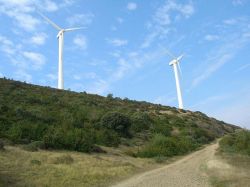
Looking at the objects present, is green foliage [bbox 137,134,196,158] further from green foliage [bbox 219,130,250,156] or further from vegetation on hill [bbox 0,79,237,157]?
green foliage [bbox 219,130,250,156]

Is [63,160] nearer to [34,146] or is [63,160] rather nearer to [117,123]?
[34,146]

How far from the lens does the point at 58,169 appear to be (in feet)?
77.6

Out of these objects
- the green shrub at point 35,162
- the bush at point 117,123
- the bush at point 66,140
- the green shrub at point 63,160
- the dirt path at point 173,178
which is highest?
the bush at point 117,123

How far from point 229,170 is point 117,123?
61.0 ft

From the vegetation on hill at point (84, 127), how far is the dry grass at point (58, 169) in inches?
102

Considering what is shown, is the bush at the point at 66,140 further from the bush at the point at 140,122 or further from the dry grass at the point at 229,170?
the bush at the point at 140,122

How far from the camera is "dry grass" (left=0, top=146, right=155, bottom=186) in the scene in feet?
69.9

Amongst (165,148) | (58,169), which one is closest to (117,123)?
(165,148)

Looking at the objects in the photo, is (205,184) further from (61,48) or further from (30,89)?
(61,48)

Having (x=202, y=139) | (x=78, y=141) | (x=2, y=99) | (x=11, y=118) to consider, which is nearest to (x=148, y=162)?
(x=78, y=141)

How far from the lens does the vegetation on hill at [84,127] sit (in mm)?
31938

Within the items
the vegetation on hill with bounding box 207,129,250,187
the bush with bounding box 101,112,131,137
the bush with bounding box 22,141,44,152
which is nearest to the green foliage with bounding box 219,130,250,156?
the vegetation on hill with bounding box 207,129,250,187

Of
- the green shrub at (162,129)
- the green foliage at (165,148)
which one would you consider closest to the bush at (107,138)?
the green foliage at (165,148)

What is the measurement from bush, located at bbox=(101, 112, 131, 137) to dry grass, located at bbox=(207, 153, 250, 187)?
12.7 meters
